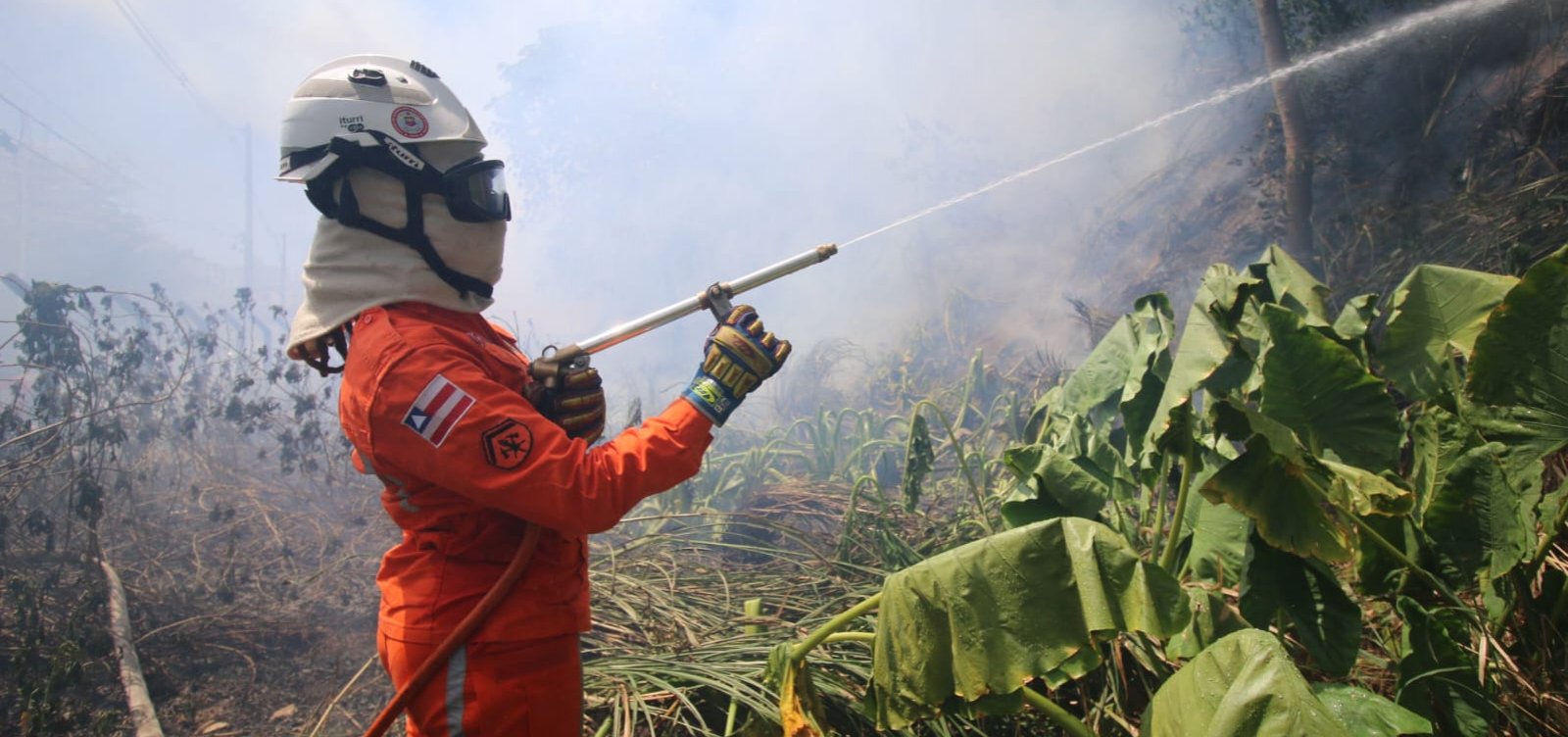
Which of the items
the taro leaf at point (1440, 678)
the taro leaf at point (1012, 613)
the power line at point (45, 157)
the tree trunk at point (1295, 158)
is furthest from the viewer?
the power line at point (45, 157)

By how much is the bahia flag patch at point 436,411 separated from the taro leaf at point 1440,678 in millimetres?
2305

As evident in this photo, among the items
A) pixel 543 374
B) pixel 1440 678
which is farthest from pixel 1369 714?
pixel 543 374

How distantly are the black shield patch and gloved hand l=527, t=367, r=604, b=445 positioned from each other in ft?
0.88

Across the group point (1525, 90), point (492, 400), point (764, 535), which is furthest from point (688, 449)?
point (1525, 90)

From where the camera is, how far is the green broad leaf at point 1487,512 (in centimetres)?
202

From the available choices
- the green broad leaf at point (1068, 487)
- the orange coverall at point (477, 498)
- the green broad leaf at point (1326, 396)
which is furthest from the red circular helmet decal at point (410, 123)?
the green broad leaf at point (1326, 396)

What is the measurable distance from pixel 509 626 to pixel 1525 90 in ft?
25.9

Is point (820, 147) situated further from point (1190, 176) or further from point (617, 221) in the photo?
point (1190, 176)

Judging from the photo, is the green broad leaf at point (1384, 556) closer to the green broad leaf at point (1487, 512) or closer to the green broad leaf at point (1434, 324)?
the green broad leaf at point (1487, 512)

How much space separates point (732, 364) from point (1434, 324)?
2.14 m

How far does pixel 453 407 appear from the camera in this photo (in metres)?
1.62

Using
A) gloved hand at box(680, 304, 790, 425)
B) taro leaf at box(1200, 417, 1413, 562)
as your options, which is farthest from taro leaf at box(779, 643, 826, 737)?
taro leaf at box(1200, 417, 1413, 562)

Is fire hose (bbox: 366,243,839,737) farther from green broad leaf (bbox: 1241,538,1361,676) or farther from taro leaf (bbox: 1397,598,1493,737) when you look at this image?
taro leaf (bbox: 1397,598,1493,737)

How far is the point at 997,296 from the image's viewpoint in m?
11.1
